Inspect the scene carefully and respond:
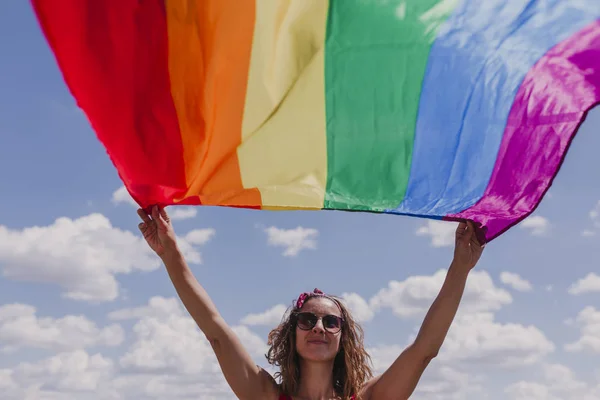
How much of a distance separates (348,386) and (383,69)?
7.41 ft

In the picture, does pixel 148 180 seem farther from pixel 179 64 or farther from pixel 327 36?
pixel 327 36

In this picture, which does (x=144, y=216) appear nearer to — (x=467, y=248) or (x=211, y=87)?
(x=211, y=87)

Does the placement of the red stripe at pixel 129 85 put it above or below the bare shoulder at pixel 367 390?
above

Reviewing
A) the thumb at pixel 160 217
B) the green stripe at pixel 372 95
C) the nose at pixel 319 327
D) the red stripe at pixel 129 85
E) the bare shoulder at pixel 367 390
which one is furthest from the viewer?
the nose at pixel 319 327

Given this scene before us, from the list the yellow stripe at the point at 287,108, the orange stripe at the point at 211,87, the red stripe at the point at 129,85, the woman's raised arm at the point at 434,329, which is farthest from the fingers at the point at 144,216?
the woman's raised arm at the point at 434,329

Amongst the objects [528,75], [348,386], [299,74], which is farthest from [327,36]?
[348,386]

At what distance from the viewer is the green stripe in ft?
16.5

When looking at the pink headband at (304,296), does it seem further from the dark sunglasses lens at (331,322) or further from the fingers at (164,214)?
the fingers at (164,214)

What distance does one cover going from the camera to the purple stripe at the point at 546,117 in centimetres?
503

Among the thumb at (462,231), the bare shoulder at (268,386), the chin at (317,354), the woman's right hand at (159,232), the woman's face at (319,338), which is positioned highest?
the thumb at (462,231)

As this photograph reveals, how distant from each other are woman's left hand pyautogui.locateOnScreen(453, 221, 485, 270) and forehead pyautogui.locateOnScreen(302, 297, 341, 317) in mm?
1012

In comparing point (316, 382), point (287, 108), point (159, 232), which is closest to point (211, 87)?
point (287, 108)

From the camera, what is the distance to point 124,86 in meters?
4.86

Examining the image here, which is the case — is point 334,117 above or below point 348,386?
above
